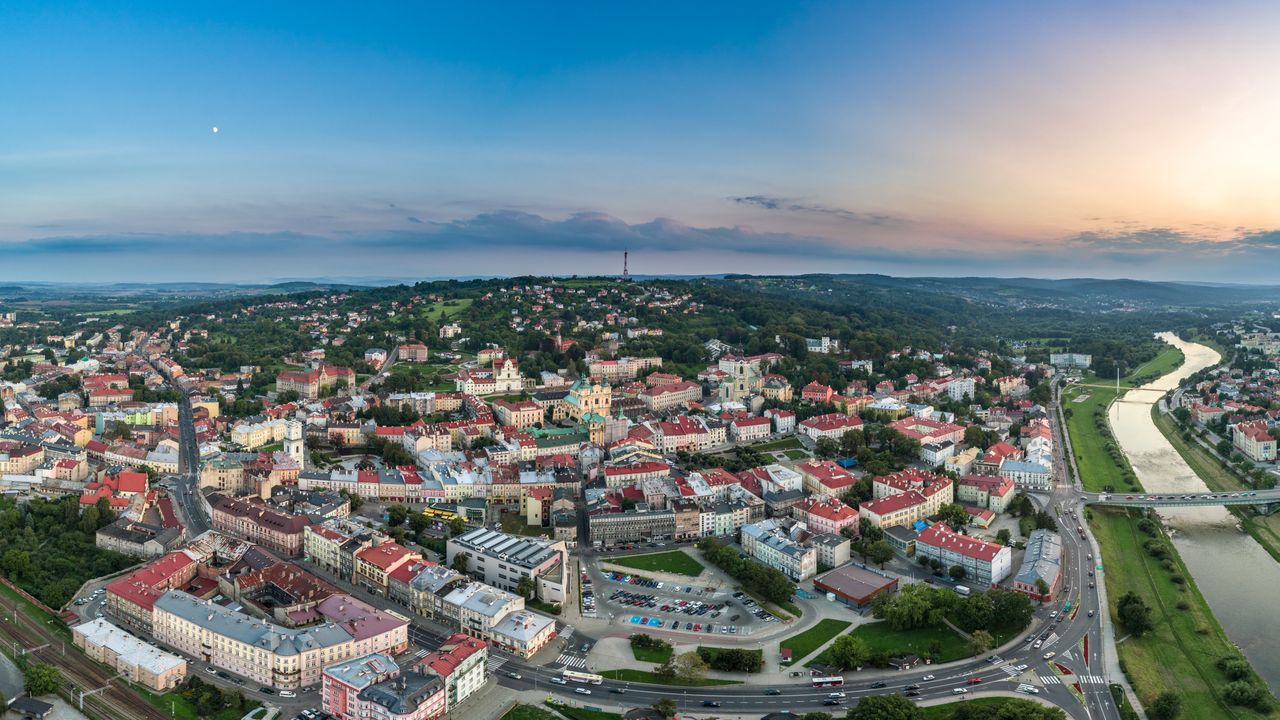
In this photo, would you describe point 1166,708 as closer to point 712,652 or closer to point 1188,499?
point 712,652

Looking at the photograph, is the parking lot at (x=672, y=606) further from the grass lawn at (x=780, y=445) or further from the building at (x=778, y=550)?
the grass lawn at (x=780, y=445)

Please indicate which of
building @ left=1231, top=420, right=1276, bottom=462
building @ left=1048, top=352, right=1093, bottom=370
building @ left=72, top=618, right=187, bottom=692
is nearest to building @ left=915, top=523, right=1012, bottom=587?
building @ left=72, top=618, right=187, bottom=692

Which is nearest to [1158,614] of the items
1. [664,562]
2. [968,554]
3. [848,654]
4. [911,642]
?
[968,554]

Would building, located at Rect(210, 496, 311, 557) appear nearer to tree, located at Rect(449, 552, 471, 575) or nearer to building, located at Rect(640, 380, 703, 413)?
tree, located at Rect(449, 552, 471, 575)

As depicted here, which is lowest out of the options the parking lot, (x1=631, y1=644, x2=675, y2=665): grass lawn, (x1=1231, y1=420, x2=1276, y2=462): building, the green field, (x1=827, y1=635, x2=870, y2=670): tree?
(x1=631, y1=644, x2=675, y2=665): grass lawn

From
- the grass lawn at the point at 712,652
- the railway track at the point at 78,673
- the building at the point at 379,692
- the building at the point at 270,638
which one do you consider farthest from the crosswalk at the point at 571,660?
the railway track at the point at 78,673


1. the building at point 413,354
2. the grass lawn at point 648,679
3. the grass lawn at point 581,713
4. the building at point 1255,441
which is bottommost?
the grass lawn at point 581,713
